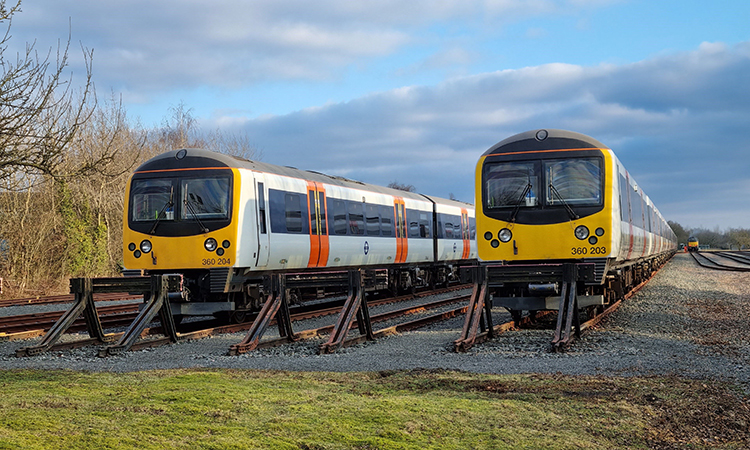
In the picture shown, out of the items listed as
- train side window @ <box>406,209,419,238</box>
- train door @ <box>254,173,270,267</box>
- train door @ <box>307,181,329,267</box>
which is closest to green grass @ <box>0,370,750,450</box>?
train door @ <box>254,173,270,267</box>

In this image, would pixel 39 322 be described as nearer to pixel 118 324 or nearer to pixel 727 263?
pixel 118 324

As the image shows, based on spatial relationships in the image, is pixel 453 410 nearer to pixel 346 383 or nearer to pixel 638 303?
pixel 346 383

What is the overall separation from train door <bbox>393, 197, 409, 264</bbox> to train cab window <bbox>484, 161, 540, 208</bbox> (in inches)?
355

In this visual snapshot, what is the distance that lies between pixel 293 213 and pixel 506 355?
6849 mm

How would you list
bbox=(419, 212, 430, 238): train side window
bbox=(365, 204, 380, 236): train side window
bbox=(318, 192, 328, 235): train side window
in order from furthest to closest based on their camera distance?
bbox=(419, 212, 430, 238): train side window → bbox=(365, 204, 380, 236): train side window → bbox=(318, 192, 328, 235): train side window

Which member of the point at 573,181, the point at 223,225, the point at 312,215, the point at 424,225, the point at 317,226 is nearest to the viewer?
the point at 573,181

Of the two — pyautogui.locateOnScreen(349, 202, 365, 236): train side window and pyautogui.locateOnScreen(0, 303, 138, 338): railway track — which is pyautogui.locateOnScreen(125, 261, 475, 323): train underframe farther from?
pyautogui.locateOnScreen(349, 202, 365, 236): train side window

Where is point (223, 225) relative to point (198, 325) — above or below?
above

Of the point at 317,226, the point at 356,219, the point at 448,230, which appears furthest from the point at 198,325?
the point at 448,230

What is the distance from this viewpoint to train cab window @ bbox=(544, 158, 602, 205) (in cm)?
1170

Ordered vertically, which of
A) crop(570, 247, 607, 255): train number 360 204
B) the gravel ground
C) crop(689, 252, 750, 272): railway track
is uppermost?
crop(570, 247, 607, 255): train number 360 204

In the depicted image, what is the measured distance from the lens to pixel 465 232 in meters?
27.9

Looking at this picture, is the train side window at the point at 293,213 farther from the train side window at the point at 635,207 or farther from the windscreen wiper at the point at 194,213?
the train side window at the point at 635,207

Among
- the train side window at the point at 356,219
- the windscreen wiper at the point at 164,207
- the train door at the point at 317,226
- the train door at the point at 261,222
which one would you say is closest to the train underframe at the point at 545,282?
the train door at the point at 261,222
